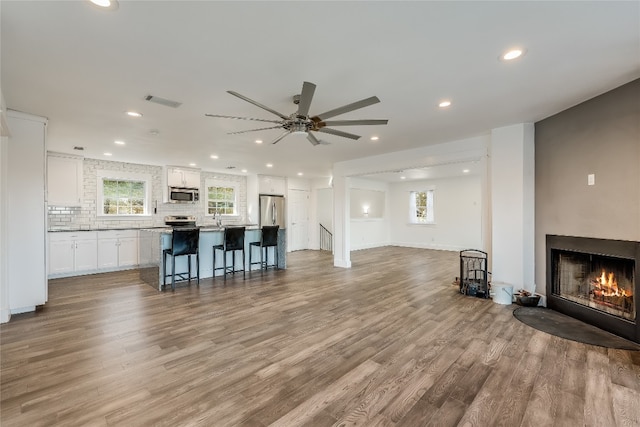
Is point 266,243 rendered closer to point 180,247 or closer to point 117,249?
point 180,247

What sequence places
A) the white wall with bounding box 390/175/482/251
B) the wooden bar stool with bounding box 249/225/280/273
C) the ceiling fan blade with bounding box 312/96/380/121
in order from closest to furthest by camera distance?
the ceiling fan blade with bounding box 312/96/380/121
the wooden bar stool with bounding box 249/225/280/273
the white wall with bounding box 390/175/482/251

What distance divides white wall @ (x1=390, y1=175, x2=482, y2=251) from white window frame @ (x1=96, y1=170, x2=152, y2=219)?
27.5 feet

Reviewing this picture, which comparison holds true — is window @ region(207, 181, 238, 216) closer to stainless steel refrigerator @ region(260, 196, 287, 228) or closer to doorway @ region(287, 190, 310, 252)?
stainless steel refrigerator @ region(260, 196, 287, 228)

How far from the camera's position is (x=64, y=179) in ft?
20.1

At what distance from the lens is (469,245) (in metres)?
9.38

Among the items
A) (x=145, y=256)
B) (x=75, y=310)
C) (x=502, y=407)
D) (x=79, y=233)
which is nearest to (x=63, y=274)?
(x=79, y=233)

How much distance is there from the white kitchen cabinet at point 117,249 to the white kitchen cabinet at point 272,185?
385cm

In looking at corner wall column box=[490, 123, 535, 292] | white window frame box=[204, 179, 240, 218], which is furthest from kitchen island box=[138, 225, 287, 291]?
corner wall column box=[490, 123, 535, 292]

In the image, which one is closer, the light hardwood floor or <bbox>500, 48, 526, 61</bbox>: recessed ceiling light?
the light hardwood floor

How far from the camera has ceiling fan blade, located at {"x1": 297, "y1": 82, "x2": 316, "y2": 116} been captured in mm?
2281

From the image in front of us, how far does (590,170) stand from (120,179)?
9033 millimetres

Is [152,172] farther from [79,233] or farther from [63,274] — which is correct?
[63,274]

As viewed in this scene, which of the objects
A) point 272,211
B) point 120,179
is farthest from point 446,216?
point 120,179

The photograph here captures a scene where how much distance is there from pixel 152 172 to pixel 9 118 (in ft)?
12.5
